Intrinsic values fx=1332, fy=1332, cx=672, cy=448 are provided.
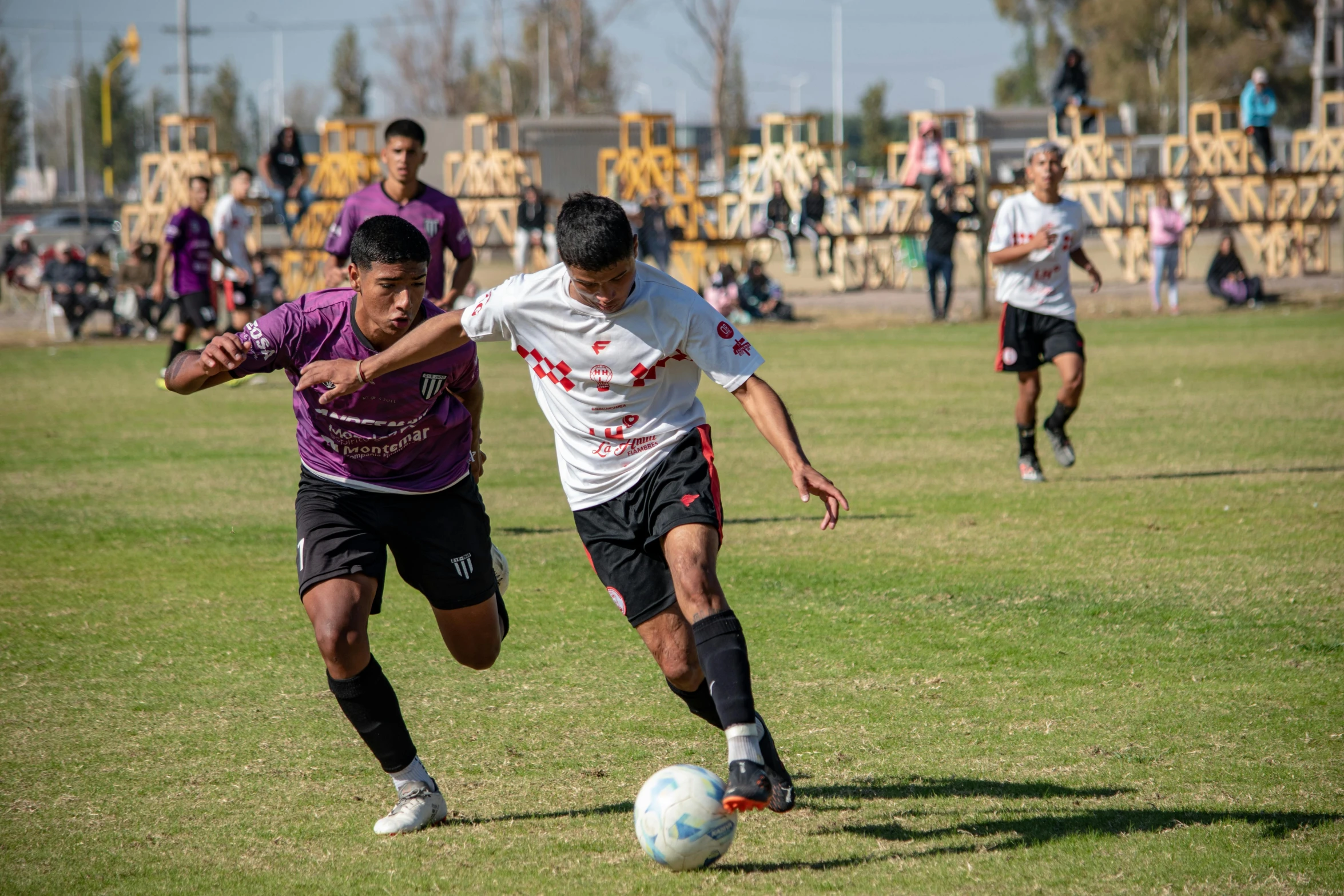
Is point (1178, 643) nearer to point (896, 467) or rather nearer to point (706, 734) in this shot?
point (706, 734)

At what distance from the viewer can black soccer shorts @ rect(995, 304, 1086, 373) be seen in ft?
33.4

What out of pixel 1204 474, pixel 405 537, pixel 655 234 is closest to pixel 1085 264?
pixel 1204 474

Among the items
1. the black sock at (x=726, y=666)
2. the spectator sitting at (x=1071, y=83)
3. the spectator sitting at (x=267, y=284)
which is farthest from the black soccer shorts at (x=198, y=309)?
the spectator sitting at (x=1071, y=83)

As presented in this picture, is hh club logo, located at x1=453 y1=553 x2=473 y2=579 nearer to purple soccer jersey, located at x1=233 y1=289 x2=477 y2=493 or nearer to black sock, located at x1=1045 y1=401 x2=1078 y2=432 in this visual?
purple soccer jersey, located at x1=233 y1=289 x2=477 y2=493

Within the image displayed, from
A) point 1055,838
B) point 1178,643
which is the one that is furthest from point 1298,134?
point 1055,838

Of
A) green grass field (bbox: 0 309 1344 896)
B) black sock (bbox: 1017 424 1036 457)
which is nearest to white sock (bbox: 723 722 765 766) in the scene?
green grass field (bbox: 0 309 1344 896)

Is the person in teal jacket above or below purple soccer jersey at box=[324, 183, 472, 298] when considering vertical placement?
above

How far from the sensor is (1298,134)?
35.9 m

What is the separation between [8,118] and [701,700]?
236ft

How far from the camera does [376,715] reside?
4.28 metres

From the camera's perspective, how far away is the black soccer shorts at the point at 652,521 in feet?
14.0

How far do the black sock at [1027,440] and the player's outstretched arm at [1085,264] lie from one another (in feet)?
4.24

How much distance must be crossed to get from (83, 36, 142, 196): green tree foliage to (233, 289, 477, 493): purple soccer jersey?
84804 mm

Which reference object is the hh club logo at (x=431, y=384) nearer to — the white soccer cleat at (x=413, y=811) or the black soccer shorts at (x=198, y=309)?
the white soccer cleat at (x=413, y=811)
